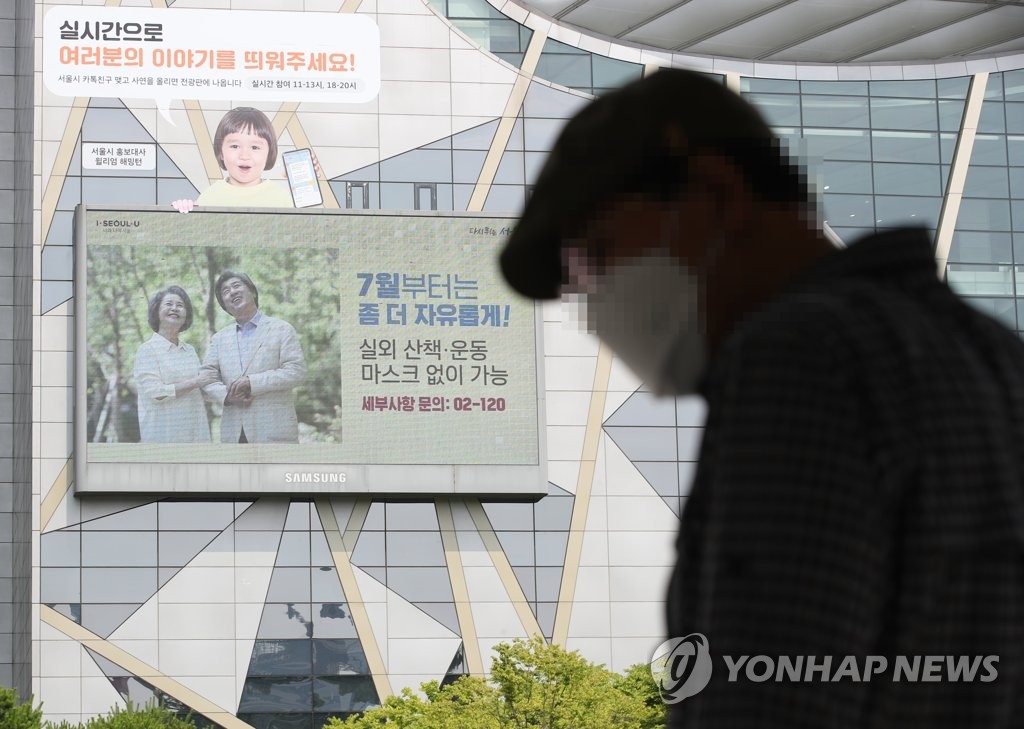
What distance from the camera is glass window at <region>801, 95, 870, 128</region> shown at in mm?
38469

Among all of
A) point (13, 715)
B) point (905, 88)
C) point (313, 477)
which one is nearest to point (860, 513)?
point (13, 715)

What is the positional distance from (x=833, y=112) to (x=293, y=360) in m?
14.5

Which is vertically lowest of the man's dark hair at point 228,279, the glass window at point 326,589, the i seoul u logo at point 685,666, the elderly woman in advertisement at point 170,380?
the glass window at point 326,589

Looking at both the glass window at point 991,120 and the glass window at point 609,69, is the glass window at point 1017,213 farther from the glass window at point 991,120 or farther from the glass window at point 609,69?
the glass window at point 609,69

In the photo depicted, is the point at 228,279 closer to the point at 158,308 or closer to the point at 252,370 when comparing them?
the point at 158,308

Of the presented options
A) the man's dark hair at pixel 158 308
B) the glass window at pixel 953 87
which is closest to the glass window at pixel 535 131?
the man's dark hair at pixel 158 308

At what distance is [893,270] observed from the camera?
1.43 m

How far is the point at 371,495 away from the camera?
35.0m

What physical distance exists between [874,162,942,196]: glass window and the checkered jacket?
38038mm

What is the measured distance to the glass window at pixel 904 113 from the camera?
38719 mm

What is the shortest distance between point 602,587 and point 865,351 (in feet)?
113

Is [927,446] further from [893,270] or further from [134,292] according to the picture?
[134,292]

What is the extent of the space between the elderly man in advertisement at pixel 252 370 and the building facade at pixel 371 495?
63.2 inches

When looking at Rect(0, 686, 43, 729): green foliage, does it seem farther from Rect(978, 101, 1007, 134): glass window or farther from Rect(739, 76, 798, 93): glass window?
Rect(978, 101, 1007, 134): glass window
